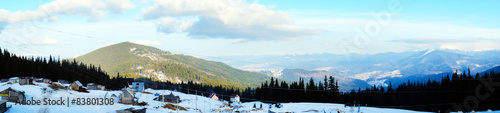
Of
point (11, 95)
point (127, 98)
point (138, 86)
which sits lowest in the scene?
point (127, 98)

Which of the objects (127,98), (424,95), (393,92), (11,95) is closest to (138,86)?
(127,98)

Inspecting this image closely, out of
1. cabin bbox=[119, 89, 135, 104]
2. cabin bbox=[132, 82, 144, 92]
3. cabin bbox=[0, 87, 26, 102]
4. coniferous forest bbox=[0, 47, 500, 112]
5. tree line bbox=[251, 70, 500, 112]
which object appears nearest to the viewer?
cabin bbox=[0, 87, 26, 102]

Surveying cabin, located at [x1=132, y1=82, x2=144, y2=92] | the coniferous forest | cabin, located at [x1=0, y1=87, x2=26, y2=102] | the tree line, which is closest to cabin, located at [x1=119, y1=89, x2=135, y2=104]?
the coniferous forest

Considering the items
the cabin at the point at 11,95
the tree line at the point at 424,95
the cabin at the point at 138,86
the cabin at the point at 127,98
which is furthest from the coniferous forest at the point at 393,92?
the cabin at the point at 11,95

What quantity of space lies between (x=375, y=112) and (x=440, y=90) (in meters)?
39.9

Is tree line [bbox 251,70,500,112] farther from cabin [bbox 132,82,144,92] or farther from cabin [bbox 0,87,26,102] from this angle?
cabin [bbox 0,87,26,102]

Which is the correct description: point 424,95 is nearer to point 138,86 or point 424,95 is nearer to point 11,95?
point 138,86

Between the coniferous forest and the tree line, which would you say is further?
the coniferous forest

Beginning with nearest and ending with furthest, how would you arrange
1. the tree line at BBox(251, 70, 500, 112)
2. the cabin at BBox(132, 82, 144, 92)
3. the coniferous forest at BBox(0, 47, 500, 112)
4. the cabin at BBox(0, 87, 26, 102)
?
the cabin at BBox(0, 87, 26, 102) < the tree line at BBox(251, 70, 500, 112) < the coniferous forest at BBox(0, 47, 500, 112) < the cabin at BBox(132, 82, 144, 92)

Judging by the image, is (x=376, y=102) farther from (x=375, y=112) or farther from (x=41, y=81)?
(x=41, y=81)

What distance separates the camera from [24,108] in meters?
42.1

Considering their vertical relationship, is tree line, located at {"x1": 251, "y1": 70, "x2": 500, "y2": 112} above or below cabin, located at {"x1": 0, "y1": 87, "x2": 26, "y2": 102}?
below

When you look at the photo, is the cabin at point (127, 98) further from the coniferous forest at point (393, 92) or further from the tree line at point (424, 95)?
the tree line at point (424, 95)

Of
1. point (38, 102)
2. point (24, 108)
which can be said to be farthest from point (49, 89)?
point (24, 108)
